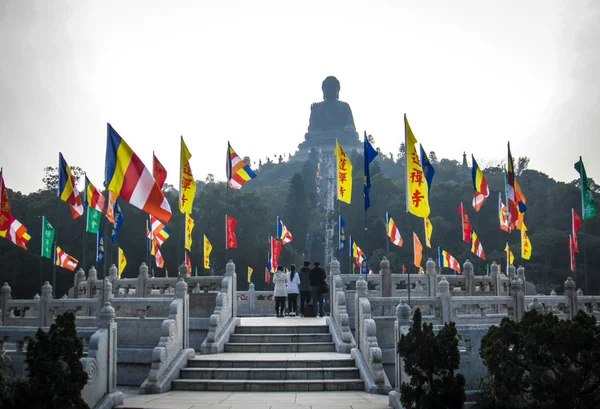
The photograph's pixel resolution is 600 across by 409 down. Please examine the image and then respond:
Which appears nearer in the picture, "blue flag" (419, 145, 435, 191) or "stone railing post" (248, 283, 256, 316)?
"blue flag" (419, 145, 435, 191)

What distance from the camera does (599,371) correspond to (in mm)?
8039

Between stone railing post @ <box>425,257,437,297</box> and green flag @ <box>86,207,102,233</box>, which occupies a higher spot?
green flag @ <box>86,207,102,233</box>

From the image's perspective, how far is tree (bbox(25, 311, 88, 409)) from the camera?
8.71 m

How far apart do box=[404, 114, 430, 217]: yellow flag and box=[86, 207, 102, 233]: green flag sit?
1640 cm

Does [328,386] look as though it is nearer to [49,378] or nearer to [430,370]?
[430,370]

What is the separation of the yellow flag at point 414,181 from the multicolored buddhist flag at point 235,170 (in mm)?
8750

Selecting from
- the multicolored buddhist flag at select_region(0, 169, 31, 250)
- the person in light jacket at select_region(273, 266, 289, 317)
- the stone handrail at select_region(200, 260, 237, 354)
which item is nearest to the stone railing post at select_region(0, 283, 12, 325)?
the multicolored buddhist flag at select_region(0, 169, 31, 250)

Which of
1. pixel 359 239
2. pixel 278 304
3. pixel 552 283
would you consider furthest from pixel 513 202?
pixel 359 239

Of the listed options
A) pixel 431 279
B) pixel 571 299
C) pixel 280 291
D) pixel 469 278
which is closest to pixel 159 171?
pixel 280 291

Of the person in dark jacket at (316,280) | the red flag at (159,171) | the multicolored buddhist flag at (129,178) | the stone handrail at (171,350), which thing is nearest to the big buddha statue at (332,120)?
the red flag at (159,171)

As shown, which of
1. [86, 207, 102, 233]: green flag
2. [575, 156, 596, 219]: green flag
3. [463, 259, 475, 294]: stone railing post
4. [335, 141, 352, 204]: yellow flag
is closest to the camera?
[335, 141, 352, 204]: yellow flag

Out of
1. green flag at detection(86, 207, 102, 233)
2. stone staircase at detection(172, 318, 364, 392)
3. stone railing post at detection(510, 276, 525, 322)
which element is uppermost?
green flag at detection(86, 207, 102, 233)

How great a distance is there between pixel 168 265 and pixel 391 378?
1880 inches

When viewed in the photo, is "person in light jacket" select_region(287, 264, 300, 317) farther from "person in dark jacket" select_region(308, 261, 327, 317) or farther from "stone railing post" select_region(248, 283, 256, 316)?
"stone railing post" select_region(248, 283, 256, 316)
